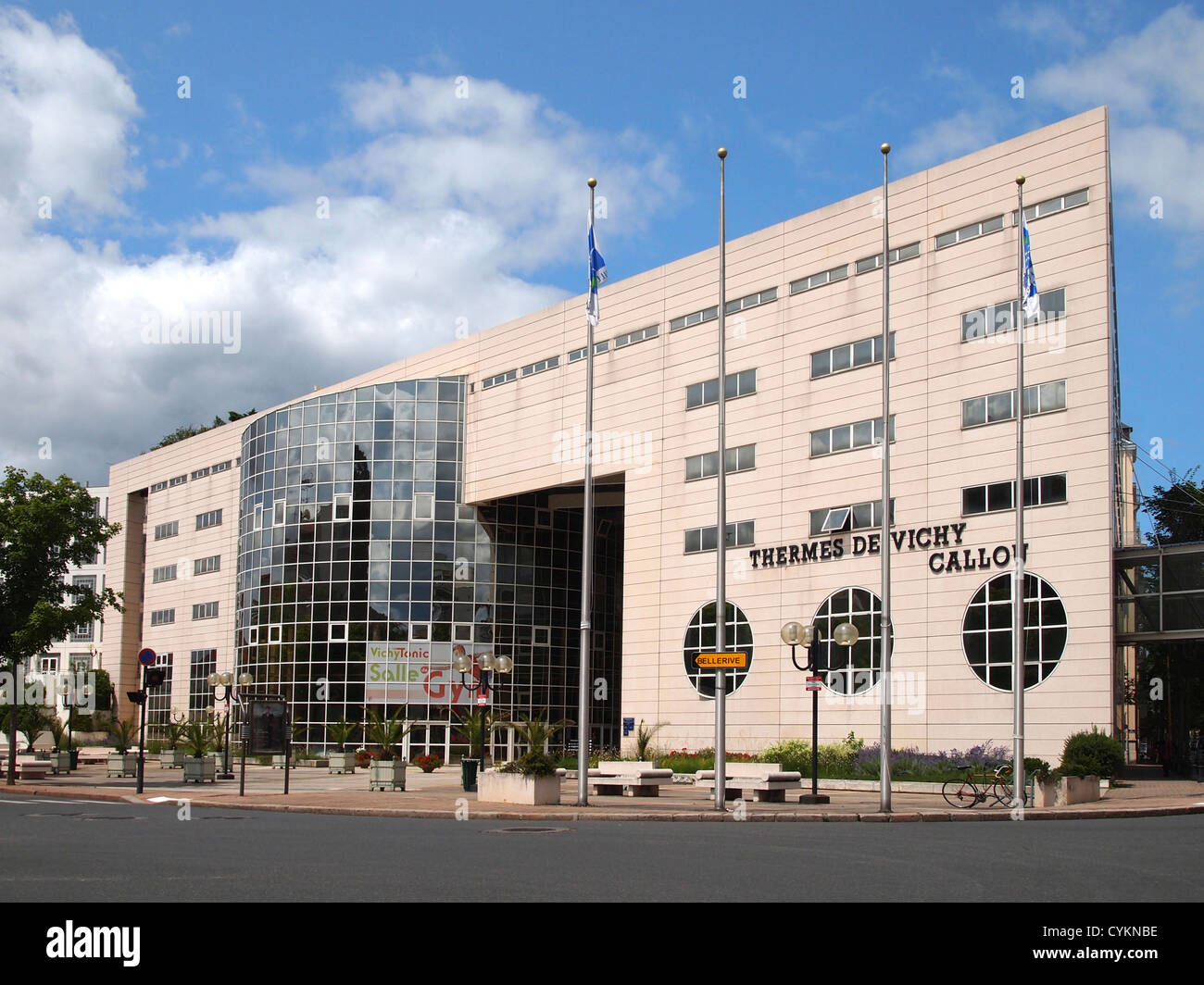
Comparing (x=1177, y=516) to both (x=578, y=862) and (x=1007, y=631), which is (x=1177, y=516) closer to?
(x=1007, y=631)

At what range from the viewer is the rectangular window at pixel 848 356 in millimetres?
40578

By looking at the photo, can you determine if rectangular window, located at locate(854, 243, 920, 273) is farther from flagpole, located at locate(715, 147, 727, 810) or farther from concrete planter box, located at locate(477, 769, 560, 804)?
concrete planter box, located at locate(477, 769, 560, 804)

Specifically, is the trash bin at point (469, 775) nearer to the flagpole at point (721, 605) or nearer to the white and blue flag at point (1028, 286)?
the flagpole at point (721, 605)

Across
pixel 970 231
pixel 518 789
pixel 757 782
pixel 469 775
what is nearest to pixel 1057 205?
pixel 970 231

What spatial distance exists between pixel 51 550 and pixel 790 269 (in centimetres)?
2575

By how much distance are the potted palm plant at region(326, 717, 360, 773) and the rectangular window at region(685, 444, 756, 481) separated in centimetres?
1610

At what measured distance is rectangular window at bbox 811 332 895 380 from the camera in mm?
40578

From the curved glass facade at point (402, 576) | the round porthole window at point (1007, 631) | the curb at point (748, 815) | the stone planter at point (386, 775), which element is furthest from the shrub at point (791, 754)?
the curved glass facade at point (402, 576)

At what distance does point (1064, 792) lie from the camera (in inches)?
1101

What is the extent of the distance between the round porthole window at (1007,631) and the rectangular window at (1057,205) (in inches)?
413

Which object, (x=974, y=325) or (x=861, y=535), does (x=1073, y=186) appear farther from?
(x=861, y=535)

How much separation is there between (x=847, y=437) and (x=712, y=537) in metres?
6.79
